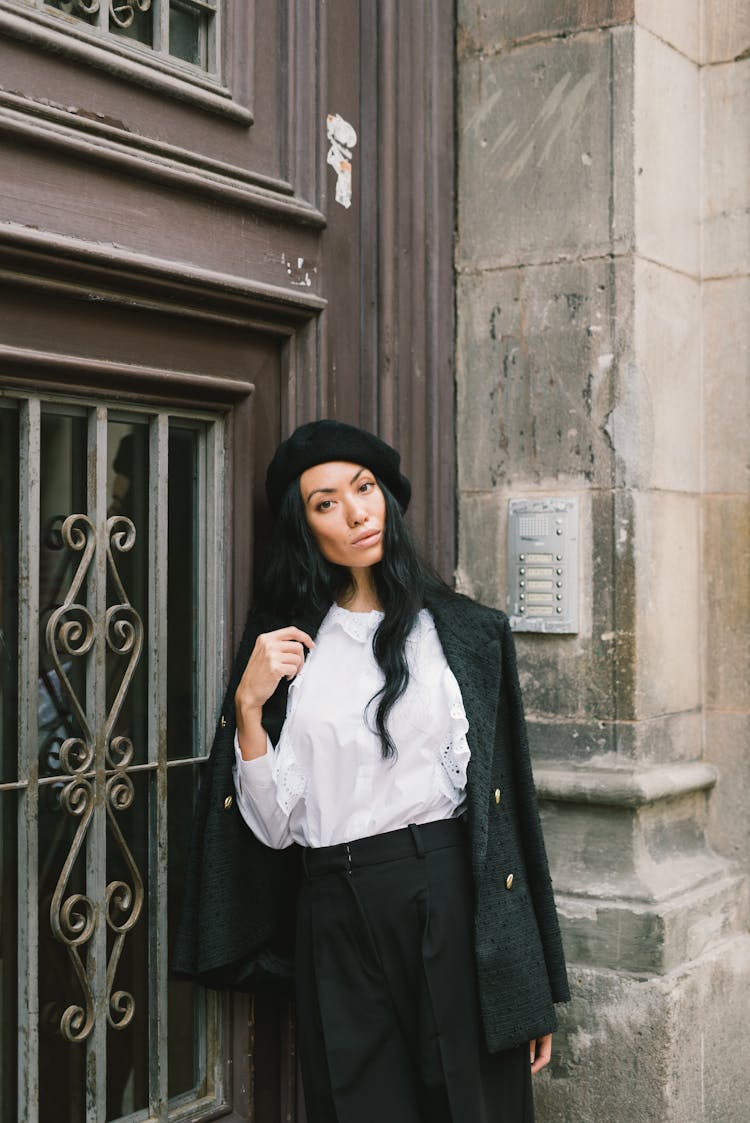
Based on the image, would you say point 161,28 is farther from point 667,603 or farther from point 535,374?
point 667,603

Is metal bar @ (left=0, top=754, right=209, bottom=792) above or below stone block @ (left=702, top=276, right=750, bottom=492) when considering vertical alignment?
below

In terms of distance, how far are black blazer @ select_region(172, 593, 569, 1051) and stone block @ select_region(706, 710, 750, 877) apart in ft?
3.06

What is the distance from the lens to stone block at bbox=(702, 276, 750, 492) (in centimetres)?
382

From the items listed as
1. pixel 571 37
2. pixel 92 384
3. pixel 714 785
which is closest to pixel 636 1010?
pixel 714 785

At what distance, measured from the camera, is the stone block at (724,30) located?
12.7 feet

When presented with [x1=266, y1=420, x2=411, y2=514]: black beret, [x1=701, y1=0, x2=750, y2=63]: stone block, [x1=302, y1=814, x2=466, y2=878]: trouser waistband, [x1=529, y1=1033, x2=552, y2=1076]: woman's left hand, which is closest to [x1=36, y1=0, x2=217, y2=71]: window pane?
[x1=266, y1=420, x2=411, y2=514]: black beret

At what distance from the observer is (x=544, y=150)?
374cm

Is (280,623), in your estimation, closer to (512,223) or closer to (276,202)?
(276,202)

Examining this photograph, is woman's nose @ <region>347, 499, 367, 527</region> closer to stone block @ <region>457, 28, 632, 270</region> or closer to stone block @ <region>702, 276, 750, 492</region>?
stone block @ <region>457, 28, 632, 270</region>

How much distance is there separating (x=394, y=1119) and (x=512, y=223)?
230 centimetres

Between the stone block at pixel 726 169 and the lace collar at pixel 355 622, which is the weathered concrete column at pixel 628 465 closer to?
the stone block at pixel 726 169

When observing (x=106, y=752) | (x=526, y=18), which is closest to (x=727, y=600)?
(x=526, y=18)

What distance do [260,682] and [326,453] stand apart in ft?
1.65

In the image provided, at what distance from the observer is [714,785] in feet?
12.6
